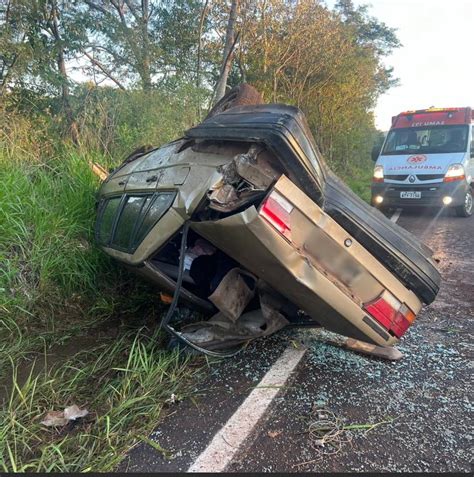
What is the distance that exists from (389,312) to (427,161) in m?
6.53

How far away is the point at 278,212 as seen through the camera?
208 cm

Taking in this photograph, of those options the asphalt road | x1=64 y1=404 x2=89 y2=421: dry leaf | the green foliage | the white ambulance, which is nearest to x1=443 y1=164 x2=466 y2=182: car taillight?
the white ambulance

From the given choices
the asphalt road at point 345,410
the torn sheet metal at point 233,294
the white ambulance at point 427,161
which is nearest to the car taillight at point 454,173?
the white ambulance at point 427,161

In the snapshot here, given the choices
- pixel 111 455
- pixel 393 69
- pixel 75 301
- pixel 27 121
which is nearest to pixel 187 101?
pixel 27 121

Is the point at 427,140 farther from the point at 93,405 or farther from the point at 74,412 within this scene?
the point at 74,412

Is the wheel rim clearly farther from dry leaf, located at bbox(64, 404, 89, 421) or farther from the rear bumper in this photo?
dry leaf, located at bbox(64, 404, 89, 421)

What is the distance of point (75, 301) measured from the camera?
3.54 metres

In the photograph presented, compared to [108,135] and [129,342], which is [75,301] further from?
[108,135]

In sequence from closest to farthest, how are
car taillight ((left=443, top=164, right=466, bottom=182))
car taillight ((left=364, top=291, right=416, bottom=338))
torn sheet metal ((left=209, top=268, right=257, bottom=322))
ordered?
car taillight ((left=364, top=291, right=416, bottom=338)), torn sheet metal ((left=209, top=268, right=257, bottom=322)), car taillight ((left=443, top=164, right=466, bottom=182))

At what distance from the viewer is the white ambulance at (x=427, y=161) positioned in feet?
24.9

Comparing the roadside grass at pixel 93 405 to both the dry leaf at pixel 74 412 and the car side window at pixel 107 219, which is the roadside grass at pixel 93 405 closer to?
the dry leaf at pixel 74 412

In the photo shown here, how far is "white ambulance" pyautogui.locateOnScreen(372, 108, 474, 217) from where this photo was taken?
299 inches

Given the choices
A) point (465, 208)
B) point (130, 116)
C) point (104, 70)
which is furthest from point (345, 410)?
point (104, 70)

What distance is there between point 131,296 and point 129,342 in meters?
0.83
